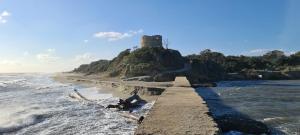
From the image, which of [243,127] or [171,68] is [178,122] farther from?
[171,68]

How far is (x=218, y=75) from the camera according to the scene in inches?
3061

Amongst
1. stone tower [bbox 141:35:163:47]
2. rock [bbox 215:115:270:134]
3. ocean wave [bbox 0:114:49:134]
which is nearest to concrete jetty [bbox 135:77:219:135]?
rock [bbox 215:115:270:134]

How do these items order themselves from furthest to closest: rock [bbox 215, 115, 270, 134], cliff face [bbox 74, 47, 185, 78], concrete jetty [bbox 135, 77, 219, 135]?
cliff face [bbox 74, 47, 185, 78] → rock [bbox 215, 115, 270, 134] → concrete jetty [bbox 135, 77, 219, 135]

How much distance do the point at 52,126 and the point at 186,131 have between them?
1003 centimetres

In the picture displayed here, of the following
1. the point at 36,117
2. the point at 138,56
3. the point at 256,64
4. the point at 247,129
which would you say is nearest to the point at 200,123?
the point at 247,129

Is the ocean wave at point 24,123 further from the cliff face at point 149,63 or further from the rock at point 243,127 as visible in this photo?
the cliff face at point 149,63

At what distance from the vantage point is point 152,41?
87000mm

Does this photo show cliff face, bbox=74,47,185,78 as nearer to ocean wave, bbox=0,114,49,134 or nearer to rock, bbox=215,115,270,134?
ocean wave, bbox=0,114,49,134

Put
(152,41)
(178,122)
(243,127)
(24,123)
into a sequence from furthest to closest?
(152,41) → (24,123) → (243,127) → (178,122)

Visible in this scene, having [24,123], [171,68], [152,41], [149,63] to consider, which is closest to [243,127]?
[24,123]

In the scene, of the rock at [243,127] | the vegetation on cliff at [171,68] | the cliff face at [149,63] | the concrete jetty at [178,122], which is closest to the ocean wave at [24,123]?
the concrete jetty at [178,122]

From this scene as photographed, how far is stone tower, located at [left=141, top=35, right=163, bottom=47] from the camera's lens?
86625 mm

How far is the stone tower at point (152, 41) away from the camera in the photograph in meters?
86.6

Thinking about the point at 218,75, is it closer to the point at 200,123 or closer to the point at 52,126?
the point at 52,126
